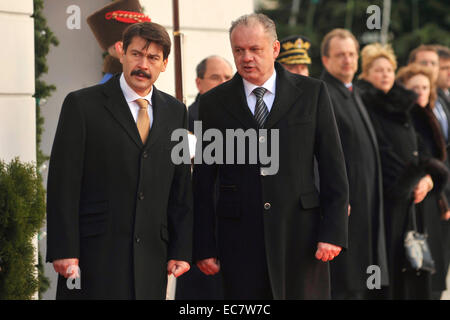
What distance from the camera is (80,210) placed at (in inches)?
156

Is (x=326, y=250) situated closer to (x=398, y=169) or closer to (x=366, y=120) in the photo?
(x=366, y=120)

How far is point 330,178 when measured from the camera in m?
4.32

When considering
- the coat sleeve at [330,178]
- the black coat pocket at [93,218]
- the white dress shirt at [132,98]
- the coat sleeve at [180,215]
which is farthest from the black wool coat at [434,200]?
the black coat pocket at [93,218]

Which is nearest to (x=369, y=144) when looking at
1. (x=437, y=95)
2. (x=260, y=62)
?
(x=437, y=95)

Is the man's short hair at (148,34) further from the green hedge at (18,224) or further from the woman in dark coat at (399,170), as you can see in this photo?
the woman in dark coat at (399,170)

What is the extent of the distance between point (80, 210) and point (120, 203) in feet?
0.60

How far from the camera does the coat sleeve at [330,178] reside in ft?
14.0

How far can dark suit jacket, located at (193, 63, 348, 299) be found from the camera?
4277 millimetres

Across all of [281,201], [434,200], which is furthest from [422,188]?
[281,201]

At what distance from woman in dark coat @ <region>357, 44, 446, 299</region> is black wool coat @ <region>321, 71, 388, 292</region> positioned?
239 millimetres

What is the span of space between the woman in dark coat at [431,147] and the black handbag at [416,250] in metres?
0.33

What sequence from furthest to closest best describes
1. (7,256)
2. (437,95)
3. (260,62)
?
(437,95), (7,256), (260,62)
